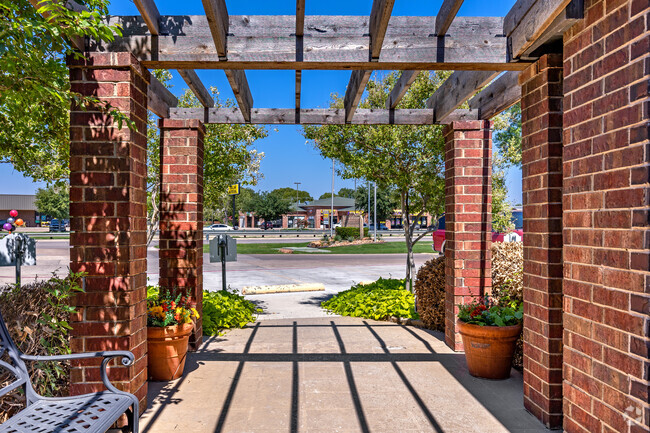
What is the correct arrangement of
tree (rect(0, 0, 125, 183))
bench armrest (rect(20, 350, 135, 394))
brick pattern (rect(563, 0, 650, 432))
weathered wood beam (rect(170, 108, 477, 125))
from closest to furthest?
1. brick pattern (rect(563, 0, 650, 432))
2. tree (rect(0, 0, 125, 183))
3. bench armrest (rect(20, 350, 135, 394))
4. weathered wood beam (rect(170, 108, 477, 125))

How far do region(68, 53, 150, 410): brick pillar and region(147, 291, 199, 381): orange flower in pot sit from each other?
31.1 inches

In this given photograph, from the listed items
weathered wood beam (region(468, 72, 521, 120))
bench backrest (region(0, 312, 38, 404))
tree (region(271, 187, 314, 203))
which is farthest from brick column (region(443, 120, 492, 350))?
tree (region(271, 187, 314, 203))

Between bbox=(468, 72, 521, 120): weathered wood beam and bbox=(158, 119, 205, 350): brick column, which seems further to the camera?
bbox=(158, 119, 205, 350): brick column

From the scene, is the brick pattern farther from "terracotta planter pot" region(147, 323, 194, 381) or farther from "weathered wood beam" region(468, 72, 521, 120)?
"terracotta planter pot" region(147, 323, 194, 381)

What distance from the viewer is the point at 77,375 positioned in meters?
3.27

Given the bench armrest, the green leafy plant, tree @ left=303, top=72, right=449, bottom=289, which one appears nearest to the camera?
the bench armrest

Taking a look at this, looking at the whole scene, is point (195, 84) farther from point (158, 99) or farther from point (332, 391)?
point (332, 391)

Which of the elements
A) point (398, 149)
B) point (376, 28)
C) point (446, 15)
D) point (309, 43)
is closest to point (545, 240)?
point (446, 15)

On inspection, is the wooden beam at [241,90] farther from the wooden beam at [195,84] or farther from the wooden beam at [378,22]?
the wooden beam at [378,22]

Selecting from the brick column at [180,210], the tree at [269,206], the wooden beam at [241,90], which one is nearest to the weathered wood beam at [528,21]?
the wooden beam at [241,90]

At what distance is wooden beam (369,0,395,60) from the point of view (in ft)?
9.39

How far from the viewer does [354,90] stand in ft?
15.2

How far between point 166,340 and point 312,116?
3.32 m

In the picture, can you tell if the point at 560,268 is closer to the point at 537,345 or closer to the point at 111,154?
the point at 537,345
